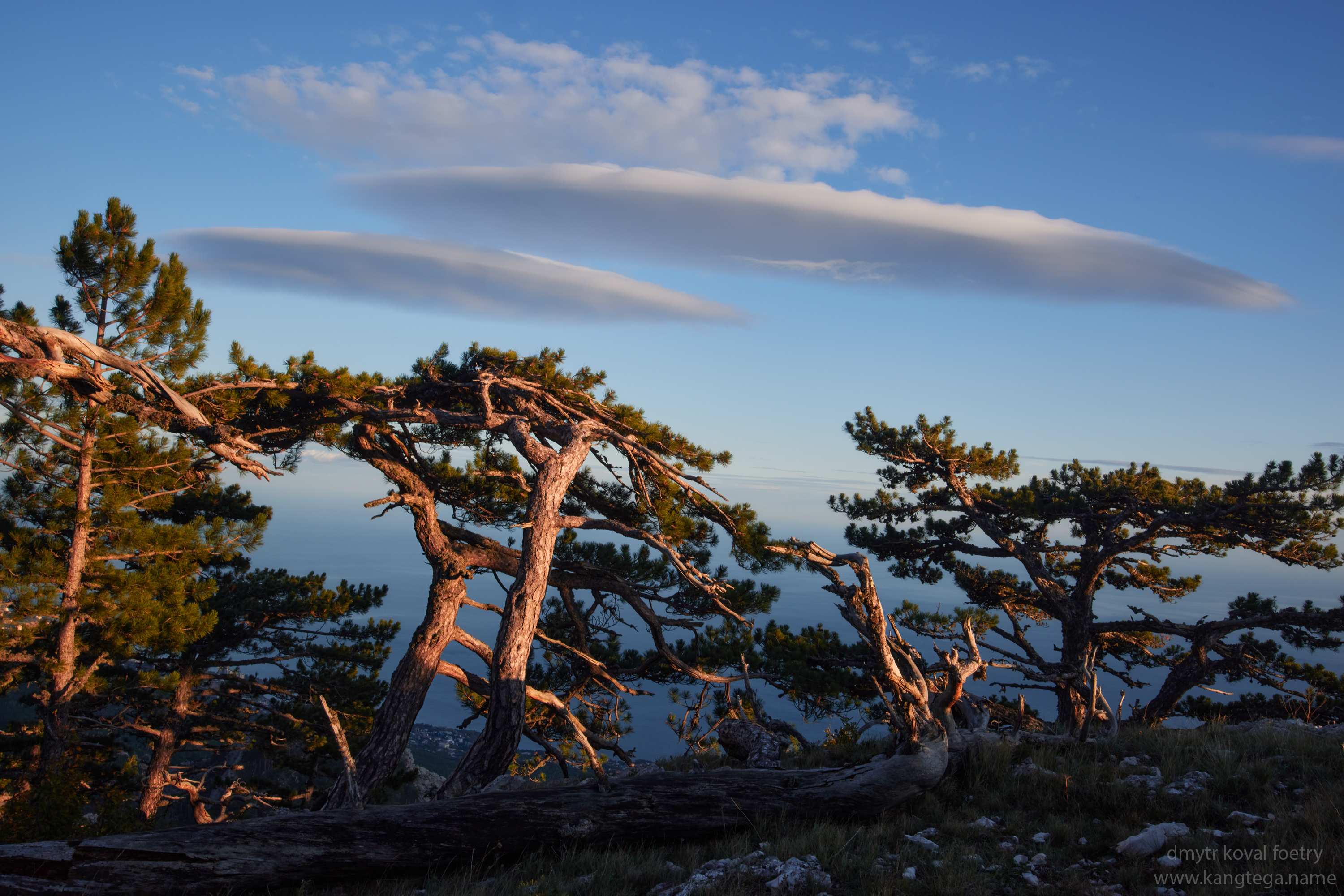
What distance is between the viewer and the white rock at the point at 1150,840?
5.12 m

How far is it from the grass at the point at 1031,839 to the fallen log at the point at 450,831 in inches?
6.5

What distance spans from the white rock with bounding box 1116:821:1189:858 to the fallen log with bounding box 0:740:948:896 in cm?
191

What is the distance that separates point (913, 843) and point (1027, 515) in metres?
12.2

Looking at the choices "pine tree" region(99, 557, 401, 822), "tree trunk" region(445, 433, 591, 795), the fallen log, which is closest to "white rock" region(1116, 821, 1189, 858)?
the fallen log

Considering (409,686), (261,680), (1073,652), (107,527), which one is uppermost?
(107,527)

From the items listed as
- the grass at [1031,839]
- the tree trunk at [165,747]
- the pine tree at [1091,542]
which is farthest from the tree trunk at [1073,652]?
the tree trunk at [165,747]

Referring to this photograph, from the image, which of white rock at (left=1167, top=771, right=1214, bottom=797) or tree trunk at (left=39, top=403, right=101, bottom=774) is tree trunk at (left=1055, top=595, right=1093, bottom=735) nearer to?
white rock at (left=1167, top=771, right=1214, bottom=797)

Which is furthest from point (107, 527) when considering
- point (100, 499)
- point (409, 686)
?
point (409, 686)

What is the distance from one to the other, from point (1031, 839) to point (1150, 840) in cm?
88

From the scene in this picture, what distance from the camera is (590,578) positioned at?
11.0 metres

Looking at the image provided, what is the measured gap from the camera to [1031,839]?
18.8ft

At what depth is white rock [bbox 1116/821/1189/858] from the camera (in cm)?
512

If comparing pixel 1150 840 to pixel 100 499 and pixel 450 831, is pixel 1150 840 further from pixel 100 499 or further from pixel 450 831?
pixel 100 499

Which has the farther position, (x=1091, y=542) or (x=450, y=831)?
(x=1091, y=542)
